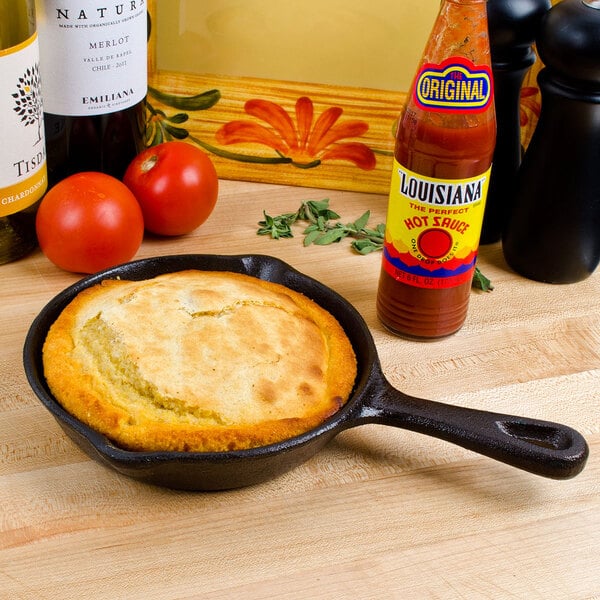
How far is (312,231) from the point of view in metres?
1.34

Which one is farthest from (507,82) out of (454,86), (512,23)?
(454,86)

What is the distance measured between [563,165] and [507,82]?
136 millimetres

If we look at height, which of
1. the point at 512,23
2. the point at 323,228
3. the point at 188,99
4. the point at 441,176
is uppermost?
the point at 512,23

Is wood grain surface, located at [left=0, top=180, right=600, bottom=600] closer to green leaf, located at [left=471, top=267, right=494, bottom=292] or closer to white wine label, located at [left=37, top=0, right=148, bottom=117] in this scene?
green leaf, located at [left=471, top=267, right=494, bottom=292]

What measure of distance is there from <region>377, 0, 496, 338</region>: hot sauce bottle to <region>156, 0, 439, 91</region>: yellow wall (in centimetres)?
34

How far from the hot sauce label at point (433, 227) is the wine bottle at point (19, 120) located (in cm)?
47

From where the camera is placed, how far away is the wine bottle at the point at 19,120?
1.11 meters

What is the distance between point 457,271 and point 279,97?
460mm

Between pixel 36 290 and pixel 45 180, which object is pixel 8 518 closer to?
pixel 36 290

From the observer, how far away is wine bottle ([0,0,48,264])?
1111mm

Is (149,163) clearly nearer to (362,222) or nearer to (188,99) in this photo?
(188,99)

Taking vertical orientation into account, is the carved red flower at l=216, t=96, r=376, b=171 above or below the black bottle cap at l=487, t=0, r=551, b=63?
below

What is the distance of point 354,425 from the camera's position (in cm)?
90

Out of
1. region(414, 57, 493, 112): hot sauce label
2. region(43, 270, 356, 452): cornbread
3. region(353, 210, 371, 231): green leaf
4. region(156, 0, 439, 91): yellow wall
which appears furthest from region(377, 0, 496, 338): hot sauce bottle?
region(156, 0, 439, 91): yellow wall
